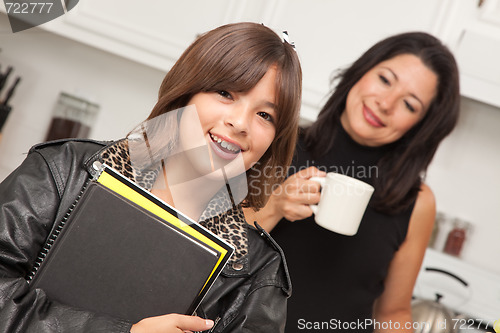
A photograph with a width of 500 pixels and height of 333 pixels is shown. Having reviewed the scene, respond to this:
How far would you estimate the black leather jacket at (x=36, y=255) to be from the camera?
616 mm

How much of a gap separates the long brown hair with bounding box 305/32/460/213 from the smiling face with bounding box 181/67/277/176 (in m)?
0.51

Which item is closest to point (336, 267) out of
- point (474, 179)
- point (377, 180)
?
point (377, 180)

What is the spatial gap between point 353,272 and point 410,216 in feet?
0.62

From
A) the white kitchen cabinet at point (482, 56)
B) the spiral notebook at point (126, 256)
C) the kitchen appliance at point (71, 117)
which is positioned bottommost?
the kitchen appliance at point (71, 117)

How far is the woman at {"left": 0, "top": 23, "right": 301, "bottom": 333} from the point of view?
70cm

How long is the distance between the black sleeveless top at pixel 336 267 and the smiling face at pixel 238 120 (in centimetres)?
47

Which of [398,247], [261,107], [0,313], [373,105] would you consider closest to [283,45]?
[261,107]

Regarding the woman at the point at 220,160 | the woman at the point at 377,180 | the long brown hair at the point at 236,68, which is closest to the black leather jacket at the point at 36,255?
the woman at the point at 220,160

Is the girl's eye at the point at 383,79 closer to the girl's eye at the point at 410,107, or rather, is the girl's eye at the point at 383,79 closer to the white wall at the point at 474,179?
the girl's eye at the point at 410,107

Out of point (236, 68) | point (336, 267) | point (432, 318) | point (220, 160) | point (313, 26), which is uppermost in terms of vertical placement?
point (313, 26)

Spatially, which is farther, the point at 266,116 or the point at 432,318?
the point at 432,318

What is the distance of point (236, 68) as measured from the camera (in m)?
0.78

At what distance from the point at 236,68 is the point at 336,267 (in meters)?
0.63

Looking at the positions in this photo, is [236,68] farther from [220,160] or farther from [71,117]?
[71,117]
